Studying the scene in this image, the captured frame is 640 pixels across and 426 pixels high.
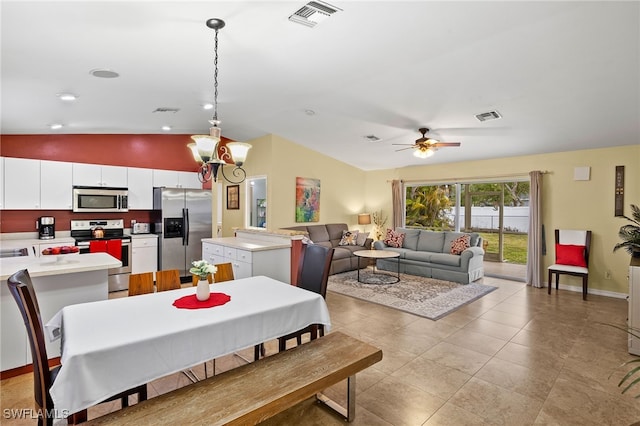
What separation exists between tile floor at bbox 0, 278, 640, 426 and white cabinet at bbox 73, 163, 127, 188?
3516 millimetres

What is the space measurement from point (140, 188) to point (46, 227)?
4.79 feet

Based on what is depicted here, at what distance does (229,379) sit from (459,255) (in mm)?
5385

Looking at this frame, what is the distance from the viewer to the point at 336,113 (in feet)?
16.5

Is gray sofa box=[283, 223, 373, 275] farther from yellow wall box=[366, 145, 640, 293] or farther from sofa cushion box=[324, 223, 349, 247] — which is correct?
yellow wall box=[366, 145, 640, 293]

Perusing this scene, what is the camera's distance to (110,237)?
5.53 m

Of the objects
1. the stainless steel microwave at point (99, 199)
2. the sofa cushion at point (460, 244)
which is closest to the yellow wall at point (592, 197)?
the sofa cushion at point (460, 244)

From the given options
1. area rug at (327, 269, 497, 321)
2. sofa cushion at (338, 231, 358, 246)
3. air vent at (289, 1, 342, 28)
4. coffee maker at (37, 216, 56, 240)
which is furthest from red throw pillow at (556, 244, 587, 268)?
coffee maker at (37, 216, 56, 240)

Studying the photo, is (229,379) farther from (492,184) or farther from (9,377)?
(492,184)

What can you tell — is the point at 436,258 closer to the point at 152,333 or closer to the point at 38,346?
the point at 152,333

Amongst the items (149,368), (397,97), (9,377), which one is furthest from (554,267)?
(9,377)

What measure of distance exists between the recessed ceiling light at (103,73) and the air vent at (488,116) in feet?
14.5

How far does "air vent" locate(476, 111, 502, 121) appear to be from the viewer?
4.38 metres

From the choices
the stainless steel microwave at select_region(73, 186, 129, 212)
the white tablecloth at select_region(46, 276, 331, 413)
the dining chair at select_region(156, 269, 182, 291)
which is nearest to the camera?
the white tablecloth at select_region(46, 276, 331, 413)

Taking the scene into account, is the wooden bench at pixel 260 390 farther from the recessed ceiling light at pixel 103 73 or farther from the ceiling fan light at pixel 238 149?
the recessed ceiling light at pixel 103 73
